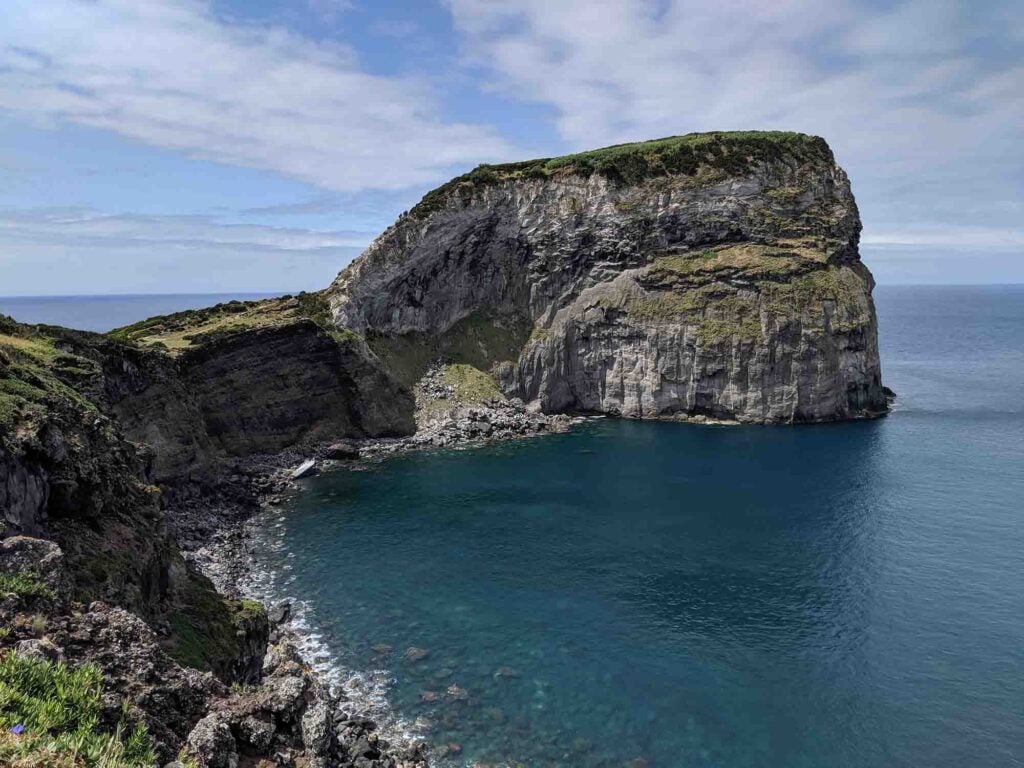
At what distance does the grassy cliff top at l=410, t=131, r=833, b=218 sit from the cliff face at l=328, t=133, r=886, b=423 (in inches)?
10.2

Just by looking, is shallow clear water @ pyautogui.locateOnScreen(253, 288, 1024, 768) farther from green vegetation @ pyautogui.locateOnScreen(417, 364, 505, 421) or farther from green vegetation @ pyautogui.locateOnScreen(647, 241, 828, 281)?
green vegetation @ pyautogui.locateOnScreen(647, 241, 828, 281)

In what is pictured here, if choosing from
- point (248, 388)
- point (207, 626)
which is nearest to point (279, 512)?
point (248, 388)

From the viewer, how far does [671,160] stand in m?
105

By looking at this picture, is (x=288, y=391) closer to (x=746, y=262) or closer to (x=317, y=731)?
(x=317, y=731)

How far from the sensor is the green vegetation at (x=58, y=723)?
38.9 ft

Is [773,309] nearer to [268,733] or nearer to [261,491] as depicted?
[261,491]

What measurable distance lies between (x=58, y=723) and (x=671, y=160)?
351 feet

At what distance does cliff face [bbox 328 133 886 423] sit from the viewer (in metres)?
96.3

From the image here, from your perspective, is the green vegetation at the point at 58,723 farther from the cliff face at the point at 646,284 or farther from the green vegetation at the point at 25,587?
the cliff face at the point at 646,284

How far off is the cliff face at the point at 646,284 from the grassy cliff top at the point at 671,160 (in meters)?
0.26

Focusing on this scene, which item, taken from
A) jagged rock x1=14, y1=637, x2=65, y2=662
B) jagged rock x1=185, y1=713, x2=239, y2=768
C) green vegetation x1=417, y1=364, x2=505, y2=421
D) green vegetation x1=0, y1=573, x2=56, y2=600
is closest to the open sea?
green vegetation x1=417, y1=364, x2=505, y2=421

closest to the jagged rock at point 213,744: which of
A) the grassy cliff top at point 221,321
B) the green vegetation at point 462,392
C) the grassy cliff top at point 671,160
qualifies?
the grassy cliff top at point 221,321

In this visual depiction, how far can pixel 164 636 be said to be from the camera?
1062 inches

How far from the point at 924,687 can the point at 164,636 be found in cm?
3751
